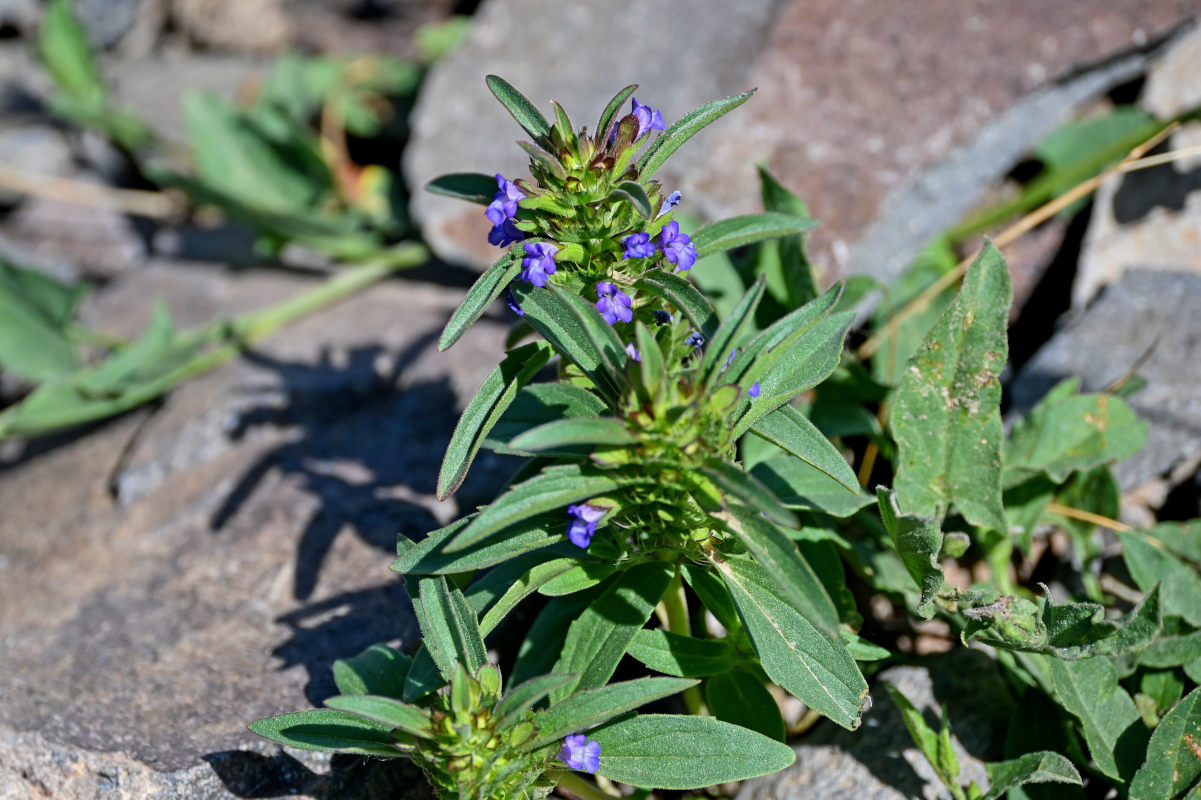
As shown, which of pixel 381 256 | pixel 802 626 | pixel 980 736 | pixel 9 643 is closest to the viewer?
pixel 802 626

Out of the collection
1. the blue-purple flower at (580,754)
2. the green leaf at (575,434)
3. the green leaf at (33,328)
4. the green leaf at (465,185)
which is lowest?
the green leaf at (33,328)

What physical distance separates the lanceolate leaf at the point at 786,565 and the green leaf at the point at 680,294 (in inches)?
14.6

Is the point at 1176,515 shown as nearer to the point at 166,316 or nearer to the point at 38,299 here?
the point at 166,316

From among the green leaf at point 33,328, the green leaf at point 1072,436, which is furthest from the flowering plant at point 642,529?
the green leaf at point 33,328

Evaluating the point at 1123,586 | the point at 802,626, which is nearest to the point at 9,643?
the point at 802,626

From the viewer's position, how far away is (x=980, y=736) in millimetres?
2369

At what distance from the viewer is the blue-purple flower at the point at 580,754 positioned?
1.78 metres

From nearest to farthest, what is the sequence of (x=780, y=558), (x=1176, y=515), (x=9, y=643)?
(x=780, y=558) < (x=9, y=643) < (x=1176, y=515)

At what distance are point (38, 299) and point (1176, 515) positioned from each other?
4.15 metres

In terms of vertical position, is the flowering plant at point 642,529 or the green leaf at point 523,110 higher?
the green leaf at point 523,110

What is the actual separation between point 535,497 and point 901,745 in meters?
1.25

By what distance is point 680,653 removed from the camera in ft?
6.90

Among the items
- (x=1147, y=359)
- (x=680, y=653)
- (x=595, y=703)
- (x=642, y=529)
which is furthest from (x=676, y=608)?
(x=1147, y=359)

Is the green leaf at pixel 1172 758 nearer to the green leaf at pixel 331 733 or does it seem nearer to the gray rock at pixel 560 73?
the green leaf at pixel 331 733
